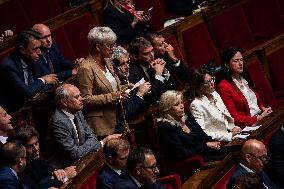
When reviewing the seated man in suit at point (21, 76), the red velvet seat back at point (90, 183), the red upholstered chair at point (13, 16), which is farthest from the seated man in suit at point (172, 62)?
the red velvet seat back at point (90, 183)

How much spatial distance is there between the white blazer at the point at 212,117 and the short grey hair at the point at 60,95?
32 cm

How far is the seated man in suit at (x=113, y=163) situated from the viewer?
1297 millimetres

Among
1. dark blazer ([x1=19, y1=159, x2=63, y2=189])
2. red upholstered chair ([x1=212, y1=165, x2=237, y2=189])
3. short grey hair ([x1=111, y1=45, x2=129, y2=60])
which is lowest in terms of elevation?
red upholstered chair ([x1=212, y1=165, x2=237, y2=189])

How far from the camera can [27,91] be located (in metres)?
1.54

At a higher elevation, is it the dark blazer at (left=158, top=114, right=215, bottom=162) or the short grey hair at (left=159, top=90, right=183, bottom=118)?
the short grey hair at (left=159, top=90, right=183, bottom=118)

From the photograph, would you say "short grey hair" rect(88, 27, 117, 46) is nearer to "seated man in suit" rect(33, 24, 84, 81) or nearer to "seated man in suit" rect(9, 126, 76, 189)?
"seated man in suit" rect(33, 24, 84, 81)

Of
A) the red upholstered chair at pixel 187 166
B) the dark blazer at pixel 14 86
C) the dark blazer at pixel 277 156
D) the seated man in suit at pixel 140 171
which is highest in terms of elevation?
the dark blazer at pixel 14 86

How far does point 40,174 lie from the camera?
4.39 feet

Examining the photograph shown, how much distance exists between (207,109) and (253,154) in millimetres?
268

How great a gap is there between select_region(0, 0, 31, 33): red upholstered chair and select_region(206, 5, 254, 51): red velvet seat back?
21.0 inches

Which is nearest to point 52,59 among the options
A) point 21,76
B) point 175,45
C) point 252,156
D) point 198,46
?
point 21,76

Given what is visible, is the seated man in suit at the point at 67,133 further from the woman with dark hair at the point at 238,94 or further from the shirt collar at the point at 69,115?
the woman with dark hair at the point at 238,94

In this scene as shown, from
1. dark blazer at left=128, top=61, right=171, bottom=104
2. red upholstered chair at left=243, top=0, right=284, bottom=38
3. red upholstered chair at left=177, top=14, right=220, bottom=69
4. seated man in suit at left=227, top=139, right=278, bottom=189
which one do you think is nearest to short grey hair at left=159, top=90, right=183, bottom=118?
dark blazer at left=128, top=61, right=171, bottom=104

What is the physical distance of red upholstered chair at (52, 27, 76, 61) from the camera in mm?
1856
